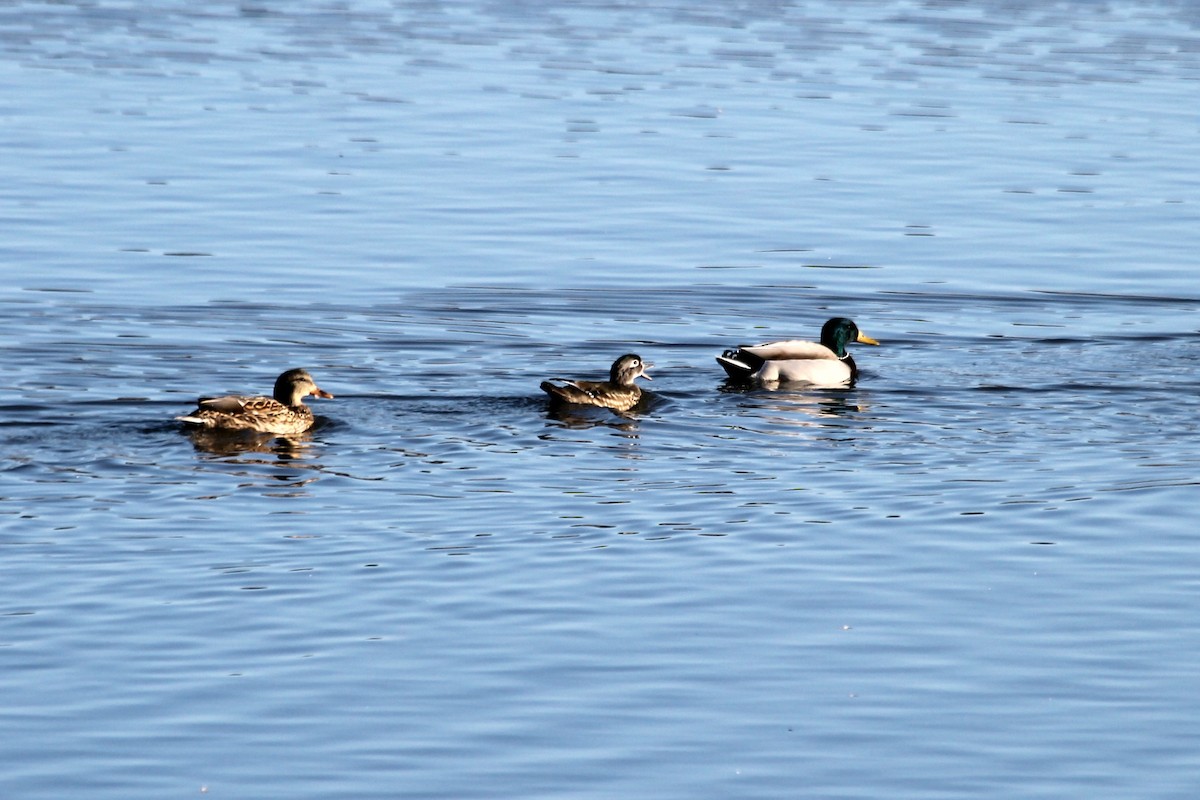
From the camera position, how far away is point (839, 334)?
19.1 m

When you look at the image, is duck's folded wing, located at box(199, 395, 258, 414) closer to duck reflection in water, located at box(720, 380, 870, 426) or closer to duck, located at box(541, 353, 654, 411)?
duck, located at box(541, 353, 654, 411)

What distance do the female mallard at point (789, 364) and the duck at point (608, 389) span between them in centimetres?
110

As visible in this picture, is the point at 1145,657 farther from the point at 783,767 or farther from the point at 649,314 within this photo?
the point at 649,314

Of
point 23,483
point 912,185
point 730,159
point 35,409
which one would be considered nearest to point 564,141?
point 730,159

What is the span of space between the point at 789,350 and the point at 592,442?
2.97 meters

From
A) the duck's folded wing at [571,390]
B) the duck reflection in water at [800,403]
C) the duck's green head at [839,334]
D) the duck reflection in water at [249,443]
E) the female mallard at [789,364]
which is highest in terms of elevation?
the duck's green head at [839,334]

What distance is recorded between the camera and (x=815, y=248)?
77.1 ft

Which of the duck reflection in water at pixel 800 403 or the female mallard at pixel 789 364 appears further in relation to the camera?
the female mallard at pixel 789 364

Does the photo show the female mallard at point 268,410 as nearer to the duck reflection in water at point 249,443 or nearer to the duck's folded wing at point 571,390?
the duck reflection in water at point 249,443

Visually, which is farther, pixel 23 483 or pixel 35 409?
pixel 35 409

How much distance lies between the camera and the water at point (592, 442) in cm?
994

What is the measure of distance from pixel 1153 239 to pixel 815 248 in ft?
13.2

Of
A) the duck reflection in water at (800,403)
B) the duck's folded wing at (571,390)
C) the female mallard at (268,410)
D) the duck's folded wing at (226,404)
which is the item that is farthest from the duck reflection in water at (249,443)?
the duck reflection in water at (800,403)

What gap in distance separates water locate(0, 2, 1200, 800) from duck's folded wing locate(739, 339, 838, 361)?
38cm
